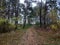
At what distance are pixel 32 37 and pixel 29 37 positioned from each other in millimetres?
51

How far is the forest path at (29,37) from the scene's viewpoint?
188 centimetres

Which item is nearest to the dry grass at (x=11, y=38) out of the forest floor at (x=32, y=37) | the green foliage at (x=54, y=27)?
the forest floor at (x=32, y=37)

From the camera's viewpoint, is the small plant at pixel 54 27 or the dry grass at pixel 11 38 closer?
the dry grass at pixel 11 38

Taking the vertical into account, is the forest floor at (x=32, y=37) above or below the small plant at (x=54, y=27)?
below

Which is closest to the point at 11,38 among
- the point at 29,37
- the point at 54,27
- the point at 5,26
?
the point at 5,26

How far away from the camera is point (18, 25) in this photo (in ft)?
6.34

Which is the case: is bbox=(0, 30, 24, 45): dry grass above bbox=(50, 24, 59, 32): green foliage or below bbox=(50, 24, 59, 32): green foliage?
below

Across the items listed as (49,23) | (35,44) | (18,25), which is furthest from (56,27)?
(18,25)

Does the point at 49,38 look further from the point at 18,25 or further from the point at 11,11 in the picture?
the point at 11,11

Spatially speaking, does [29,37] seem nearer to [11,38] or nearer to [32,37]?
[32,37]

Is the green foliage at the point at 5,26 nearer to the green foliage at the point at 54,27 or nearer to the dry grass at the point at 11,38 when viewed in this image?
the dry grass at the point at 11,38

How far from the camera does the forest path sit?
1885 millimetres

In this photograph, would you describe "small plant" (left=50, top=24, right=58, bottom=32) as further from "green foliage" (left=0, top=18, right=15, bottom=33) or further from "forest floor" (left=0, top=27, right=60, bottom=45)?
"green foliage" (left=0, top=18, right=15, bottom=33)

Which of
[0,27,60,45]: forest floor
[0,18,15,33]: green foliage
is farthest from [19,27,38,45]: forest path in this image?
[0,18,15,33]: green foliage
